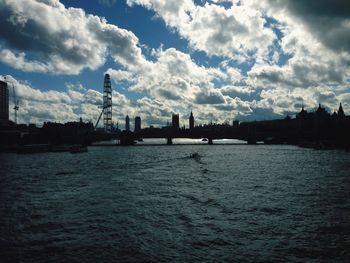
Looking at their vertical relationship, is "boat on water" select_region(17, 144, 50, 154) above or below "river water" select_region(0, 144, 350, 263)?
above

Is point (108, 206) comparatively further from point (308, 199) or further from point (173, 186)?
point (308, 199)

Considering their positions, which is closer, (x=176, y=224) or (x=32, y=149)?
(x=176, y=224)

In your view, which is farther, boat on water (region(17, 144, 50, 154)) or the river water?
boat on water (region(17, 144, 50, 154))

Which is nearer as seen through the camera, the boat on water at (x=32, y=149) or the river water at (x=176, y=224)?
the river water at (x=176, y=224)

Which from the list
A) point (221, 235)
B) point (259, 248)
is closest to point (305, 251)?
point (259, 248)

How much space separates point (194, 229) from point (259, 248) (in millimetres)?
5416

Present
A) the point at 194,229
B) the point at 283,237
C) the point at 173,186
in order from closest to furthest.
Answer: the point at 283,237 → the point at 194,229 → the point at 173,186

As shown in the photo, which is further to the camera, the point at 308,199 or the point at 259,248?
the point at 308,199

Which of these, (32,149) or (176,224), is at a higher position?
(32,149)

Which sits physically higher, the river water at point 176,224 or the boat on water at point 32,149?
the boat on water at point 32,149

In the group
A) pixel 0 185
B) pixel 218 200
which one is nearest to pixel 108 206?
pixel 218 200

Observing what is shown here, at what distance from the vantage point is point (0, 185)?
170 feet

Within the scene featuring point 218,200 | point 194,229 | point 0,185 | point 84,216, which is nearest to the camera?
point 194,229

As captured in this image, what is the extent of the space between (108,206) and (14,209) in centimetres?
831
